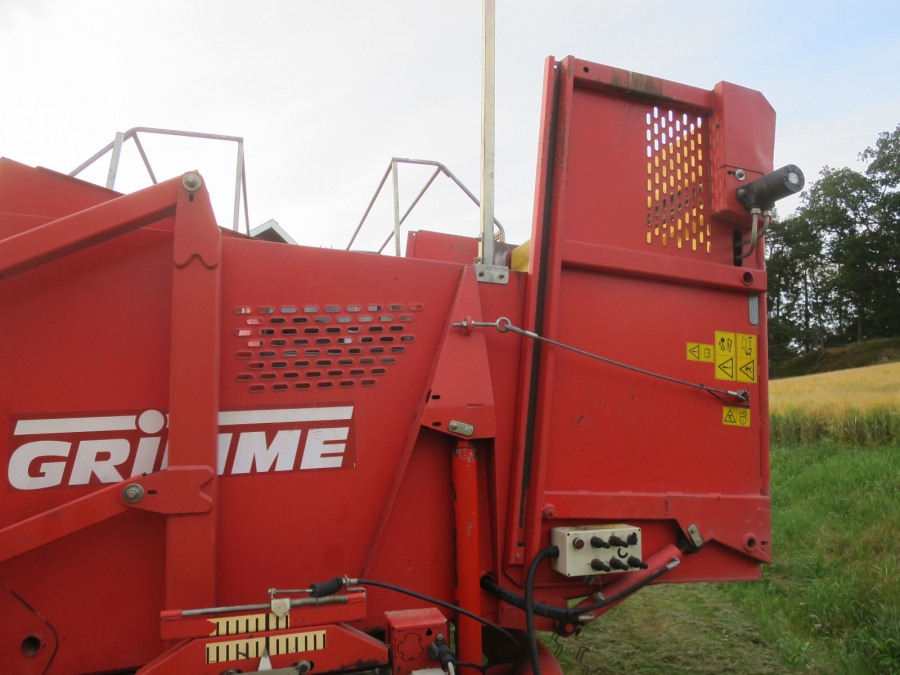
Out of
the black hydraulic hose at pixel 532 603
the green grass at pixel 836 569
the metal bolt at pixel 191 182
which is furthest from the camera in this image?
the green grass at pixel 836 569

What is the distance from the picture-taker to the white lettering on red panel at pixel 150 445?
1.83 meters

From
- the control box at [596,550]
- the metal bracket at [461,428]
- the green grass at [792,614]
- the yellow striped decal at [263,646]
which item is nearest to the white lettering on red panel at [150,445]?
the metal bracket at [461,428]

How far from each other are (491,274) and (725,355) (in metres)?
1.08

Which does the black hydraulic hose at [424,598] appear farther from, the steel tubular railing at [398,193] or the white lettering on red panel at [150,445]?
the steel tubular railing at [398,193]

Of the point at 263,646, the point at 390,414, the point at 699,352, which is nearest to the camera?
the point at 263,646

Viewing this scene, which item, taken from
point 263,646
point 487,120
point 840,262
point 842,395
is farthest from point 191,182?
point 840,262

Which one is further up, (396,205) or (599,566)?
(396,205)

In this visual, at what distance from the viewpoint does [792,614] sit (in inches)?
195

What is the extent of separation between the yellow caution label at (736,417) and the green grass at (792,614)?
2157mm

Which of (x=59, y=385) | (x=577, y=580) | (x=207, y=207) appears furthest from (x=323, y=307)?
(x=577, y=580)

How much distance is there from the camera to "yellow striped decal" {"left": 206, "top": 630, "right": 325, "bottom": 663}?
1.72 meters

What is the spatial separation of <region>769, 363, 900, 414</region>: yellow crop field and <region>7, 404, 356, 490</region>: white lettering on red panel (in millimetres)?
11820

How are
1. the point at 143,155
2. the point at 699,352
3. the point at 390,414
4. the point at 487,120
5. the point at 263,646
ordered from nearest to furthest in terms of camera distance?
the point at 263,646 < the point at 390,414 < the point at 487,120 < the point at 699,352 < the point at 143,155

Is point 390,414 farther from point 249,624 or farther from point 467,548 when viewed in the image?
point 249,624
